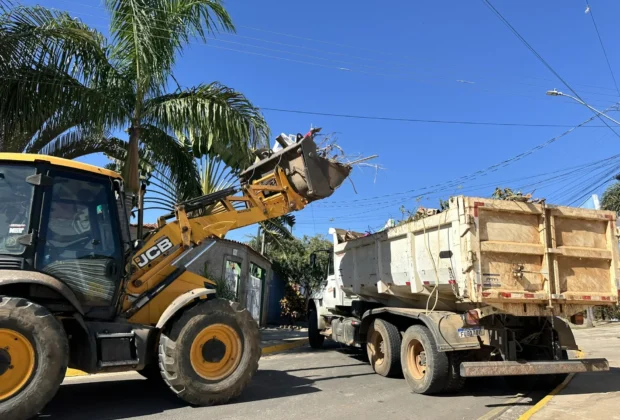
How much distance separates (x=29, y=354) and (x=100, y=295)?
1.05 metres

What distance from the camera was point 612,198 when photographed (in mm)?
27094

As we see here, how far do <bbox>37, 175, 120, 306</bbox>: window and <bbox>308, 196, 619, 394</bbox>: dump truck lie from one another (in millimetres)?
4474

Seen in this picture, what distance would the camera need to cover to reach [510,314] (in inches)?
278

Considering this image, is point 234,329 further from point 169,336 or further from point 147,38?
point 147,38

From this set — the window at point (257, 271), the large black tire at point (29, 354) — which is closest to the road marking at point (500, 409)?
the large black tire at point (29, 354)

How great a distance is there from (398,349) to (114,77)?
7916 mm

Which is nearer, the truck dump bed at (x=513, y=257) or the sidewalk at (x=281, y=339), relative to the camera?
the truck dump bed at (x=513, y=257)

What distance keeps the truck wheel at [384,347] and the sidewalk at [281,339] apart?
3.45 meters

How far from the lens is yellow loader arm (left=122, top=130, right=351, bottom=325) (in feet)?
22.9

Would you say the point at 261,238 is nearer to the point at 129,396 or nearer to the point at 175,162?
the point at 175,162

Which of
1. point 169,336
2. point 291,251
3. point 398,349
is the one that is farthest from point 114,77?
point 291,251

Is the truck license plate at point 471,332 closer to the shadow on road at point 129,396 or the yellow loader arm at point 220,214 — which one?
the shadow on road at point 129,396

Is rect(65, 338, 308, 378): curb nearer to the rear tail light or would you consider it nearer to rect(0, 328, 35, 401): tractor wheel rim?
the rear tail light

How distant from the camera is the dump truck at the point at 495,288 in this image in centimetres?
693
